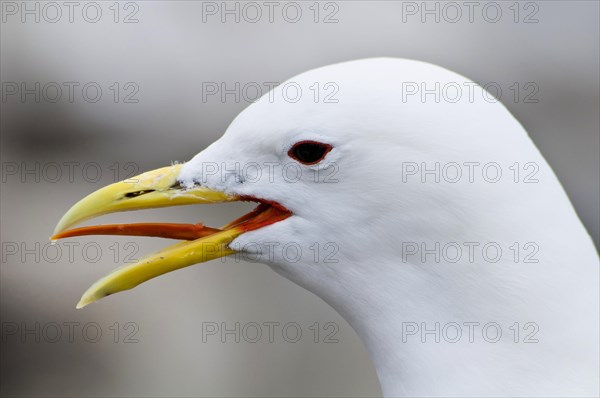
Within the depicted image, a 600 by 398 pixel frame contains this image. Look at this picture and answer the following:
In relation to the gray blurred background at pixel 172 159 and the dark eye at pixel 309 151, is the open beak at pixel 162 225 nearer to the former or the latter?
the dark eye at pixel 309 151

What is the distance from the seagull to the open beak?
76 millimetres

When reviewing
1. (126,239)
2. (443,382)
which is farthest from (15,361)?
(443,382)

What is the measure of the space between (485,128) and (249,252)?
0.52 metres

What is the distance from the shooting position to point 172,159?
6.19 m

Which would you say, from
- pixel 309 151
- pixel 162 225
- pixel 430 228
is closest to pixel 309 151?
pixel 309 151

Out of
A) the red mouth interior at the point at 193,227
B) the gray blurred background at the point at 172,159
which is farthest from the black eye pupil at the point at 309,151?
the gray blurred background at the point at 172,159

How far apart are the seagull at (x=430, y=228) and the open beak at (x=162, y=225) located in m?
0.08

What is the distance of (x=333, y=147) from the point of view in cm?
167

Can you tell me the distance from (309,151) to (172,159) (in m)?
4.59

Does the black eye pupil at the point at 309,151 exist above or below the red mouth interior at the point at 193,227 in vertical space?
above

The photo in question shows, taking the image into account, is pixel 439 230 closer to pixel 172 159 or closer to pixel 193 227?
pixel 193 227

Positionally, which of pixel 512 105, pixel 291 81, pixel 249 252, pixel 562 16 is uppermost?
pixel 562 16

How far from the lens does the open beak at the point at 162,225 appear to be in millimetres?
1799

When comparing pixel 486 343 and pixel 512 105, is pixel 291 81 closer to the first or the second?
pixel 486 343
